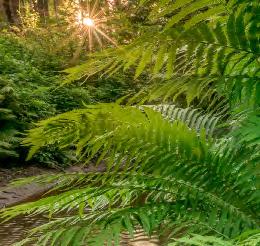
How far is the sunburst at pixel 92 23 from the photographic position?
61.0 ft

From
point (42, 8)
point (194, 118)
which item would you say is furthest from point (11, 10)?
point (194, 118)

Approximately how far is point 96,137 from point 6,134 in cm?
827

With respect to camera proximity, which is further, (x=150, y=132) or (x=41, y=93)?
(x=41, y=93)

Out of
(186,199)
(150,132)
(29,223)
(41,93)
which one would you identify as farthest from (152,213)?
(41,93)

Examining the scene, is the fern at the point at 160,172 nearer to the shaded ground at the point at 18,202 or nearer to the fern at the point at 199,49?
the fern at the point at 199,49

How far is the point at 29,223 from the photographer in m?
6.36

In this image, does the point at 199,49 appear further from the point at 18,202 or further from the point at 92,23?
the point at 92,23

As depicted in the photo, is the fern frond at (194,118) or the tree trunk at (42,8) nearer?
the fern frond at (194,118)

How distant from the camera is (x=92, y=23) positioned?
19.2m

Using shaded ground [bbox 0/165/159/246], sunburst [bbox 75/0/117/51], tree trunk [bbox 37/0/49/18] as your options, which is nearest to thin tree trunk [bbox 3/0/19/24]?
sunburst [bbox 75/0/117/51]

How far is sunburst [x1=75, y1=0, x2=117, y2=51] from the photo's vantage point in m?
18.6

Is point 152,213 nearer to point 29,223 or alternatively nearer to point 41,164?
point 29,223

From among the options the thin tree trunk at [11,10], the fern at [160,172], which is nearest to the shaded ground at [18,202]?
the fern at [160,172]

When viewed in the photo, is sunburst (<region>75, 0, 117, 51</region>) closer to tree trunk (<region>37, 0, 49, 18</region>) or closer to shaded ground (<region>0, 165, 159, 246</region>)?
tree trunk (<region>37, 0, 49, 18</region>)
